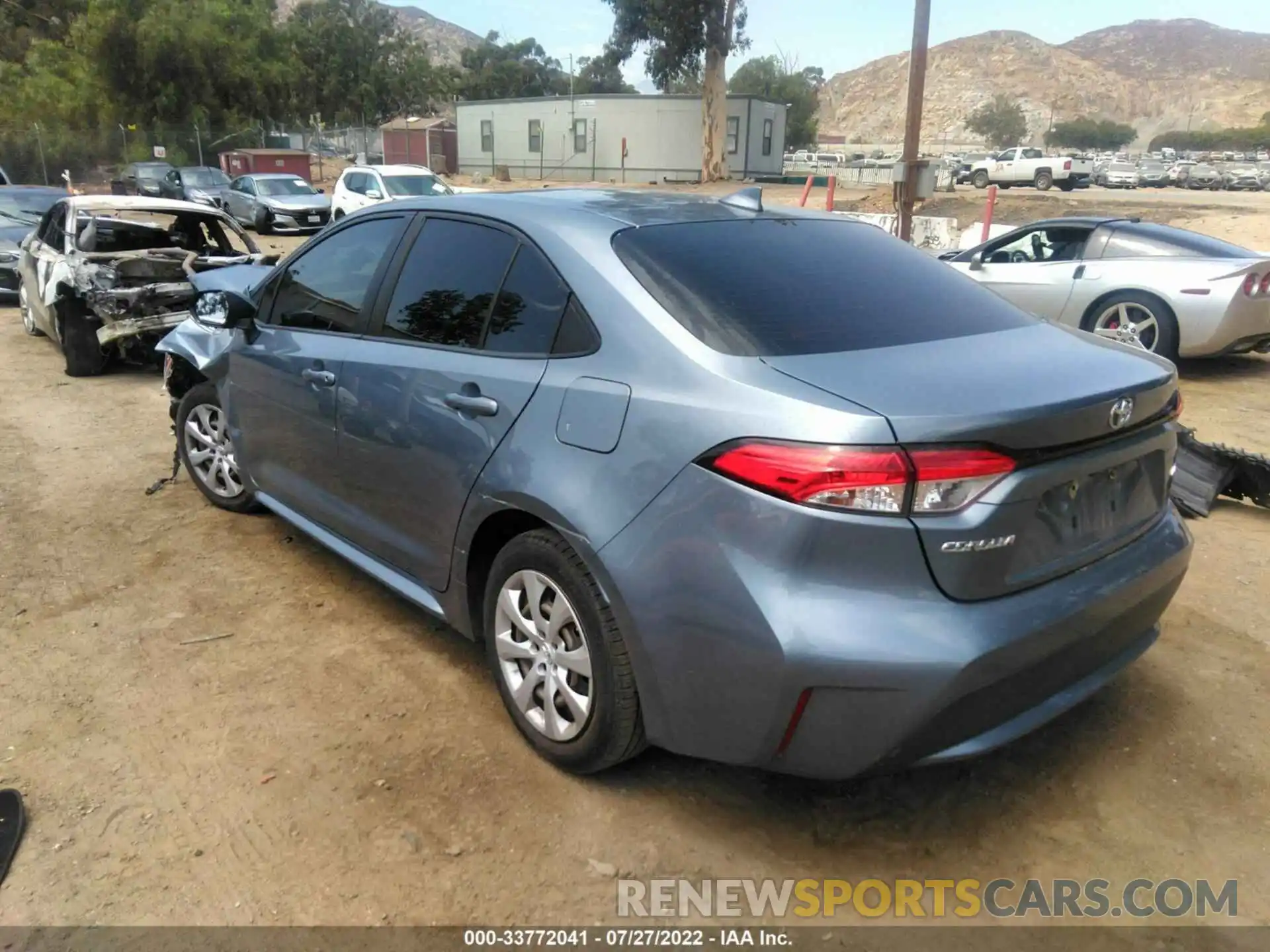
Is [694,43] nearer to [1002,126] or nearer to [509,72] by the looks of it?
[509,72]

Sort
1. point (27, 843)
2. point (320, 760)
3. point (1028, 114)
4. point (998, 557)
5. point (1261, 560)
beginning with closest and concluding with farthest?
point (998, 557)
point (27, 843)
point (320, 760)
point (1261, 560)
point (1028, 114)

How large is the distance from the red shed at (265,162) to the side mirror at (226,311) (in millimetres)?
30985

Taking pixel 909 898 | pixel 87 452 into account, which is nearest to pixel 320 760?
pixel 909 898

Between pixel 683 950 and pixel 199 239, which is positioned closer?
pixel 683 950

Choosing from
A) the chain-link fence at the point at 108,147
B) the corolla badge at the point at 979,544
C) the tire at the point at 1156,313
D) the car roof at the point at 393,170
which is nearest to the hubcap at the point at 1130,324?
the tire at the point at 1156,313

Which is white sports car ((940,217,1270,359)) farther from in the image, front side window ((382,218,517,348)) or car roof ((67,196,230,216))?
car roof ((67,196,230,216))

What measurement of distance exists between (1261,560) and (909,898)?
323 centimetres

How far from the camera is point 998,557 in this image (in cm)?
227

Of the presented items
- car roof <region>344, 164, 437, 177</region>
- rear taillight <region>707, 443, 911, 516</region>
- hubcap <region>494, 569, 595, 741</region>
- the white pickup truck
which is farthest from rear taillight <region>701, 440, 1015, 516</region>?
the white pickup truck

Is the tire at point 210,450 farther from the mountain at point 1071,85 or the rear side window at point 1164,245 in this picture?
the mountain at point 1071,85

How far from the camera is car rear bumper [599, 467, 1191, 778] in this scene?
2188 millimetres

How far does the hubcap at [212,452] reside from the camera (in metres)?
4.97

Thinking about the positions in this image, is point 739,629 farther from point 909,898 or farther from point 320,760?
point 320,760

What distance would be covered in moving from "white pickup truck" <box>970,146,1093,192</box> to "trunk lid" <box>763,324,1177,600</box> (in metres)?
39.3
